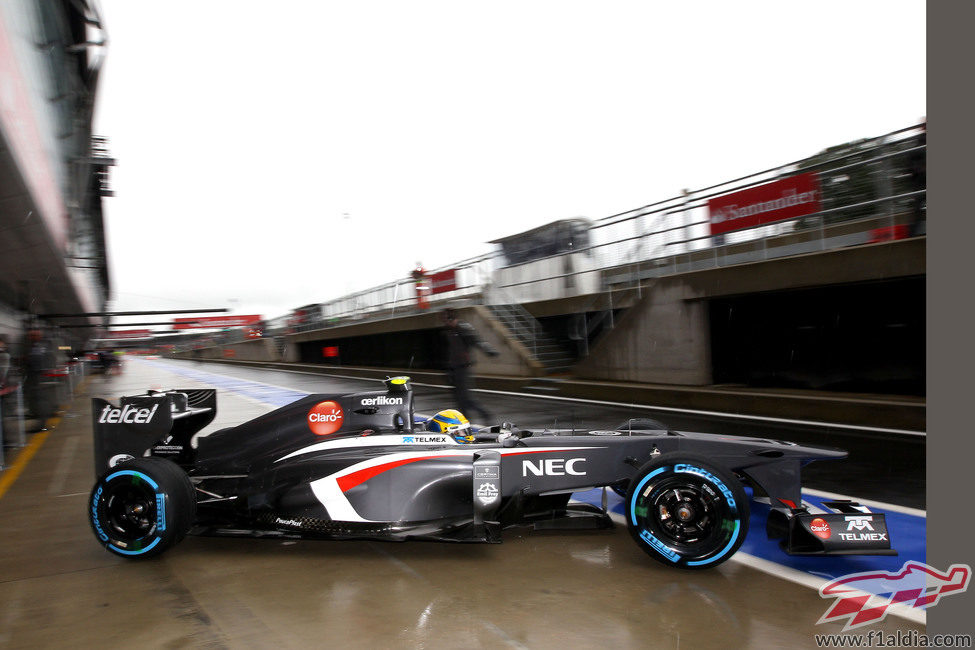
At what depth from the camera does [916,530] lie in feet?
14.2

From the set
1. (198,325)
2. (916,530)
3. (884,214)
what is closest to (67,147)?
(198,325)

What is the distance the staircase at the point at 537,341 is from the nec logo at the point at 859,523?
1261 cm

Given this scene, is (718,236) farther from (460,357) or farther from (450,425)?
(450,425)

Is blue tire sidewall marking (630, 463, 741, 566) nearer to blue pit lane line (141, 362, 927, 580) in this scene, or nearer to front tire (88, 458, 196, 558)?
blue pit lane line (141, 362, 927, 580)

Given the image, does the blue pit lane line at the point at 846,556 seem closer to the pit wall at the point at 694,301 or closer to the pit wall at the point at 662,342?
the pit wall at the point at 694,301

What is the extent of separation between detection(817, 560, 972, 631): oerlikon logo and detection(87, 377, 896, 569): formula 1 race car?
188mm

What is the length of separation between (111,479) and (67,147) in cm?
2352

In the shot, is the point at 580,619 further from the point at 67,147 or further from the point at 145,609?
the point at 67,147

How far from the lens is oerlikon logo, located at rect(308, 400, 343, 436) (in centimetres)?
486

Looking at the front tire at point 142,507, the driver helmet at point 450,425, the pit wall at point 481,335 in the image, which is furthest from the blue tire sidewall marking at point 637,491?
the pit wall at point 481,335

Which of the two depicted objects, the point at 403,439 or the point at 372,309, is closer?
the point at 403,439

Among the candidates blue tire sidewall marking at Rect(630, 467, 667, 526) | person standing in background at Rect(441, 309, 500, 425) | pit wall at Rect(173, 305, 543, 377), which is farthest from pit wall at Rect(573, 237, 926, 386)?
blue tire sidewall marking at Rect(630, 467, 667, 526)

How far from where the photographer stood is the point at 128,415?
504cm

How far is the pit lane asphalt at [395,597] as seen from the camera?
10.1 ft
